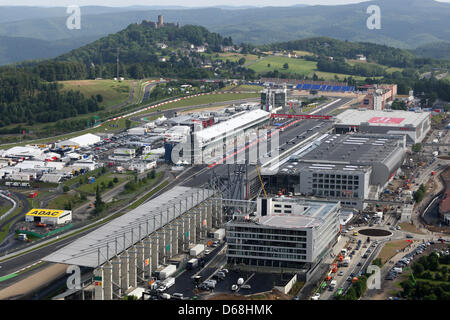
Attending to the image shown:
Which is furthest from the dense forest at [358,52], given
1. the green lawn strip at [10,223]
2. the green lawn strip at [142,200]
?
the green lawn strip at [10,223]

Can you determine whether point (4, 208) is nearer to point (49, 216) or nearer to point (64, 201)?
point (64, 201)

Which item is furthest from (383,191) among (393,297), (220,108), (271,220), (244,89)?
(244,89)

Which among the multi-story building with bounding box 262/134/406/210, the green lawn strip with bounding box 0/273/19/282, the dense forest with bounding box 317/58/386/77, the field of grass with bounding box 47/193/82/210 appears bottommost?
the field of grass with bounding box 47/193/82/210

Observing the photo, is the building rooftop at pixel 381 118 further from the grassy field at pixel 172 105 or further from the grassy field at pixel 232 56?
the grassy field at pixel 232 56

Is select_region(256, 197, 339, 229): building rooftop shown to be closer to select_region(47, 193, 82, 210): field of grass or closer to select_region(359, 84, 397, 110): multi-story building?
select_region(47, 193, 82, 210): field of grass

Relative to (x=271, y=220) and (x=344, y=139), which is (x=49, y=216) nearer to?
(x=271, y=220)

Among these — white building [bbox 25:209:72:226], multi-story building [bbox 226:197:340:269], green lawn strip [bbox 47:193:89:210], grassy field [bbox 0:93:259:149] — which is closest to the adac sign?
white building [bbox 25:209:72:226]

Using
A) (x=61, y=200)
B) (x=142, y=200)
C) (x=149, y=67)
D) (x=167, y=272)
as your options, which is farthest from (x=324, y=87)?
(x=167, y=272)
